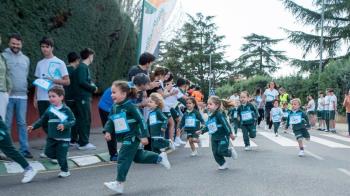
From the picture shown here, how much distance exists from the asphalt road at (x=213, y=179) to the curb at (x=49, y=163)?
1.11 ft

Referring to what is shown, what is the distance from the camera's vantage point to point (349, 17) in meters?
41.5

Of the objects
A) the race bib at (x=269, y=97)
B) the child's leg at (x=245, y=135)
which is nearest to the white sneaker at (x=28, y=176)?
the child's leg at (x=245, y=135)

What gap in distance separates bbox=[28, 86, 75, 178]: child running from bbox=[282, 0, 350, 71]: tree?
1404 inches

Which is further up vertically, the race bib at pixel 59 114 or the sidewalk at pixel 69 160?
the race bib at pixel 59 114

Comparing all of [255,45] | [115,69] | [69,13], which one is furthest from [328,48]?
[255,45]

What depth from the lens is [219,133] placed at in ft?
30.5

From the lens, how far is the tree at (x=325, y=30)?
4141 cm

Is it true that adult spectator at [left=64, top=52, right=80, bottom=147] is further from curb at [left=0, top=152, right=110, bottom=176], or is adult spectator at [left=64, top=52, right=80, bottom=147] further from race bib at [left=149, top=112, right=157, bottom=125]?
race bib at [left=149, top=112, right=157, bottom=125]

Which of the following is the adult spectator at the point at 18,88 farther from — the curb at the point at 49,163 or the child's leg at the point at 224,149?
the child's leg at the point at 224,149

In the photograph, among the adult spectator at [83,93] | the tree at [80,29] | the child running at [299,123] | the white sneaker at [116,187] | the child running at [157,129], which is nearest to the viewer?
the white sneaker at [116,187]

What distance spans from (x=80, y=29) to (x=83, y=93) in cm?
361

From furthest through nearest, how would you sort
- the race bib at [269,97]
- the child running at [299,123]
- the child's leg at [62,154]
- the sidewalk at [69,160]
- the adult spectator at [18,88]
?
1. the race bib at [269,97]
2. the child running at [299,123]
3. the adult spectator at [18,88]
4. the sidewalk at [69,160]
5. the child's leg at [62,154]

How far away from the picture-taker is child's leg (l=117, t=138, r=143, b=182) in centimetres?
662

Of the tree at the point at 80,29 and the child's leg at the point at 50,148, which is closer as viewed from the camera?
the child's leg at the point at 50,148
